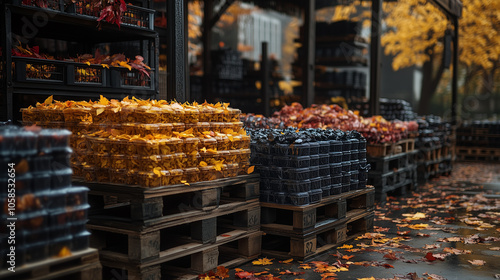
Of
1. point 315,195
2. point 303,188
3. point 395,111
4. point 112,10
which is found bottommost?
point 315,195

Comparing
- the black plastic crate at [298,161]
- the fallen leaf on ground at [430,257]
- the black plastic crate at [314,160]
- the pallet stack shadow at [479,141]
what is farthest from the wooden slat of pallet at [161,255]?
the pallet stack shadow at [479,141]

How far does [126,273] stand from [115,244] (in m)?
0.61

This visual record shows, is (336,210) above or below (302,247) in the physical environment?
above

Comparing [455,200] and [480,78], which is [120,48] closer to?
[455,200]

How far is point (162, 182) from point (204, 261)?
0.88m

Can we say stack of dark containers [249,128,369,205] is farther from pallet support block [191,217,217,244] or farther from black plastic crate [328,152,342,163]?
pallet support block [191,217,217,244]

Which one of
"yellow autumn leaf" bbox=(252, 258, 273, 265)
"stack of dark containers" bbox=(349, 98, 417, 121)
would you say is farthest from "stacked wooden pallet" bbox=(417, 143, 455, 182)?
"yellow autumn leaf" bbox=(252, 258, 273, 265)

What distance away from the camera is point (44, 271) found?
10.5 feet

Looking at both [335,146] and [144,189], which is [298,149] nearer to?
[335,146]

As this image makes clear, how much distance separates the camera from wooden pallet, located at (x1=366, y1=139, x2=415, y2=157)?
9.16 metres

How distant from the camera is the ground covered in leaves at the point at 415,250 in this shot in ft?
16.7

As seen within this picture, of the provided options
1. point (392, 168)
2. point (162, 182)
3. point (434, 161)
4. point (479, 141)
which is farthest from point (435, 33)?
point (162, 182)

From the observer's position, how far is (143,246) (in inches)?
169

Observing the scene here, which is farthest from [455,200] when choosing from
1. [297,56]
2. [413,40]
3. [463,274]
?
[413,40]
